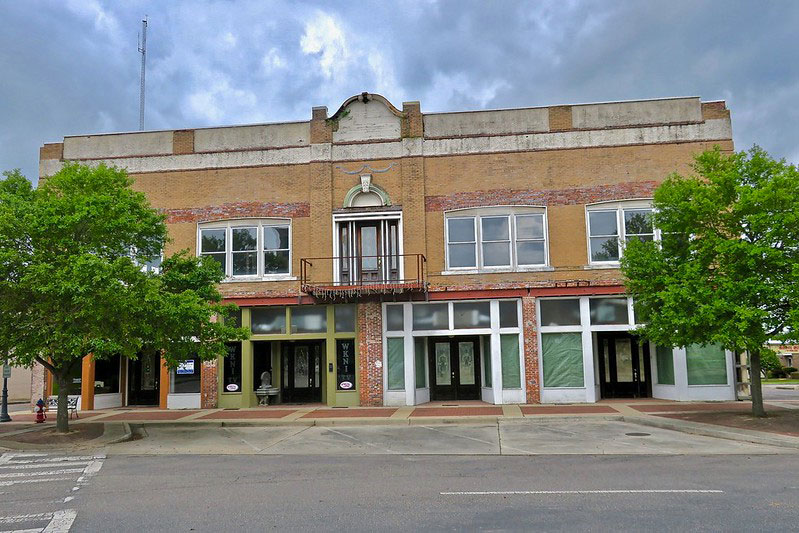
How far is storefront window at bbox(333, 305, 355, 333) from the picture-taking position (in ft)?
71.8

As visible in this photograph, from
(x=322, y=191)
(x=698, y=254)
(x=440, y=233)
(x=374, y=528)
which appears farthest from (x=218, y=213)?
(x=374, y=528)

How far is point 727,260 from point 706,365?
21.0ft

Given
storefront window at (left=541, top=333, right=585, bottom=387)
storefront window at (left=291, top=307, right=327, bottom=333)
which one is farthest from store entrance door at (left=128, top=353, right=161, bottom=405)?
storefront window at (left=541, top=333, right=585, bottom=387)

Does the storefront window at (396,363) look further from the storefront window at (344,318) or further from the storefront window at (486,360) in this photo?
the storefront window at (486,360)

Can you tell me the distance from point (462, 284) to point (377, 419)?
565 cm

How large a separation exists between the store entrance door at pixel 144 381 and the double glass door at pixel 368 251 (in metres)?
7.51

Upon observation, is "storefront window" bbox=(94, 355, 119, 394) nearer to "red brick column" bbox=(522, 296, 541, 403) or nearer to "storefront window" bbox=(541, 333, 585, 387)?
"red brick column" bbox=(522, 296, 541, 403)

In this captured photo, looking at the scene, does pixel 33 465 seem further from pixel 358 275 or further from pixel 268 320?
pixel 358 275

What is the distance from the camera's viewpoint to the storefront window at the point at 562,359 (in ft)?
68.3

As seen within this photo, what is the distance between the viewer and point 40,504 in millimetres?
8555

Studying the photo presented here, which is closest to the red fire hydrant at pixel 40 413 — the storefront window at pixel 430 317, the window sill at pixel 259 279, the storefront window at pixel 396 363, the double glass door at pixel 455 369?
the window sill at pixel 259 279

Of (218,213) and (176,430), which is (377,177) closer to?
(218,213)

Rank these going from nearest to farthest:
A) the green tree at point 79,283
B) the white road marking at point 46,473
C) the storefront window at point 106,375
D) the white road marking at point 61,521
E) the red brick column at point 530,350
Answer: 1. the white road marking at point 61,521
2. the white road marking at point 46,473
3. the green tree at point 79,283
4. the red brick column at point 530,350
5. the storefront window at point 106,375

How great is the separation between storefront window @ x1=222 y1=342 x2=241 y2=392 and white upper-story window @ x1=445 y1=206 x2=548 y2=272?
7.45 meters
